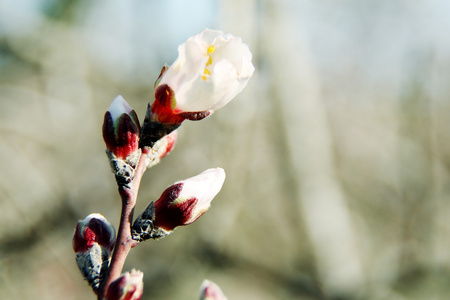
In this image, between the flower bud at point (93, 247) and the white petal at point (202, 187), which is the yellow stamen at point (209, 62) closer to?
the white petal at point (202, 187)

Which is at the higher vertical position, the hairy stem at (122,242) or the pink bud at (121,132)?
the pink bud at (121,132)

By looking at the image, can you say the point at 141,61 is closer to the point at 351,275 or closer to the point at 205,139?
the point at 205,139

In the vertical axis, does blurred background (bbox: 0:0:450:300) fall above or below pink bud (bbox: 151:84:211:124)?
below

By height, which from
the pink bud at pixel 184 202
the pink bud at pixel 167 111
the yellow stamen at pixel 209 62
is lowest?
the pink bud at pixel 184 202

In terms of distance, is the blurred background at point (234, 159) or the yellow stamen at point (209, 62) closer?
the yellow stamen at point (209, 62)

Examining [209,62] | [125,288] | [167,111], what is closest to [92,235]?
[125,288]

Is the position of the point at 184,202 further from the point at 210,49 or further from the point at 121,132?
the point at 210,49

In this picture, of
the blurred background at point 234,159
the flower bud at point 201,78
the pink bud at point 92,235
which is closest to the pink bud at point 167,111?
the flower bud at point 201,78

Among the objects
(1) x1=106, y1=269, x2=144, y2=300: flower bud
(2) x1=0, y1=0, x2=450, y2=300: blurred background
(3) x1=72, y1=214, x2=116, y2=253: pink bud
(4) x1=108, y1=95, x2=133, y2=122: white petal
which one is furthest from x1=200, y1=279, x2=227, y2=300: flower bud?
(2) x1=0, y1=0, x2=450, y2=300: blurred background

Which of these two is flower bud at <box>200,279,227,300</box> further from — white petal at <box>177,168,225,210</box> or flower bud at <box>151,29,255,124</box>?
flower bud at <box>151,29,255,124</box>
